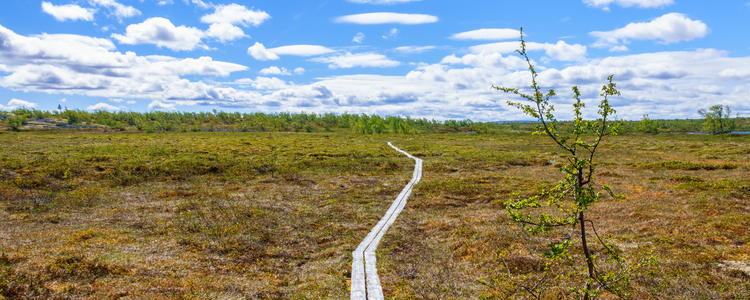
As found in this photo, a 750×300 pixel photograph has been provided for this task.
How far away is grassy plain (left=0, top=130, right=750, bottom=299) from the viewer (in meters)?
10.6

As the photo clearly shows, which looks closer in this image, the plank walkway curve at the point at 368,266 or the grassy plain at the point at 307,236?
the grassy plain at the point at 307,236

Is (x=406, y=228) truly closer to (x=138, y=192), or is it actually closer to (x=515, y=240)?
(x=515, y=240)

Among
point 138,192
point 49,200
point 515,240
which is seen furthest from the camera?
point 138,192

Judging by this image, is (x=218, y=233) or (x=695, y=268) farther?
(x=218, y=233)

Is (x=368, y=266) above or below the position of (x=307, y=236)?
above

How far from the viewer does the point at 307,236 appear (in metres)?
17.0

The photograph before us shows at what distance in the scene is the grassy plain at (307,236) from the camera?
1055cm

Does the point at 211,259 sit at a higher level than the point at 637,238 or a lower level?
lower

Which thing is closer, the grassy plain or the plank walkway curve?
the grassy plain

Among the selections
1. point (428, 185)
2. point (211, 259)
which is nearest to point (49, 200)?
point (211, 259)

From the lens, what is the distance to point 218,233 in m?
16.9

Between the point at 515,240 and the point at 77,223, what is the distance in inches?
819

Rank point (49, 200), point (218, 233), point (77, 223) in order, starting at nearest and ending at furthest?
point (218, 233) → point (77, 223) → point (49, 200)

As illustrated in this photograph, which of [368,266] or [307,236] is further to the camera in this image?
[307,236]
